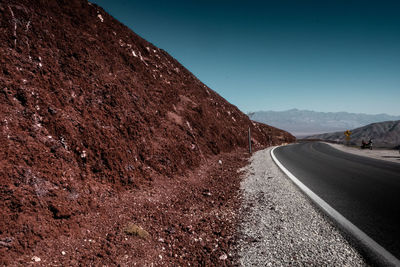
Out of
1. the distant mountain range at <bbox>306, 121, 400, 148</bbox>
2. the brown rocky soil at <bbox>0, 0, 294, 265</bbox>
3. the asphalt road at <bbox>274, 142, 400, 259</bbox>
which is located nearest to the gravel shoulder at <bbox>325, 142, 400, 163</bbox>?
the asphalt road at <bbox>274, 142, 400, 259</bbox>

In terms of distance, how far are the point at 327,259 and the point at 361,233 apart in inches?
41.2

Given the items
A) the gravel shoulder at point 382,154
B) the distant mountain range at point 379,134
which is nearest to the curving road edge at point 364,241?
the gravel shoulder at point 382,154

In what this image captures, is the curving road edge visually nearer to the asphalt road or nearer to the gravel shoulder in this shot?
the asphalt road

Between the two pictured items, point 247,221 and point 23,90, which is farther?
point 23,90

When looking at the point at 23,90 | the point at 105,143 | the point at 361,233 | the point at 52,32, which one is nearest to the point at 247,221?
the point at 361,233

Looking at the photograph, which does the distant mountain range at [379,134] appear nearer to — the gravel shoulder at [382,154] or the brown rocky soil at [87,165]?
the gravel shoulder at [382,154]

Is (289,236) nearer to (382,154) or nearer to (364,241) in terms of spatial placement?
(364,241)

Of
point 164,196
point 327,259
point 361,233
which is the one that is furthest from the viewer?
point 164,196

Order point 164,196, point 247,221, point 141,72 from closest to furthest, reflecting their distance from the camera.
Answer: point 247,221 → point 164,196 → point 141,72

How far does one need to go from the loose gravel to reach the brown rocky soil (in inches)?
16.9

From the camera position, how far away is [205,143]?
34.9 feet

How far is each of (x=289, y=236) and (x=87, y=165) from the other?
4.50 m

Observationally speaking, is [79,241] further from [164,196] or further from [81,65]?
[81,65]

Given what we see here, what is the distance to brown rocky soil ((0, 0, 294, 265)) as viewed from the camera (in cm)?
280
